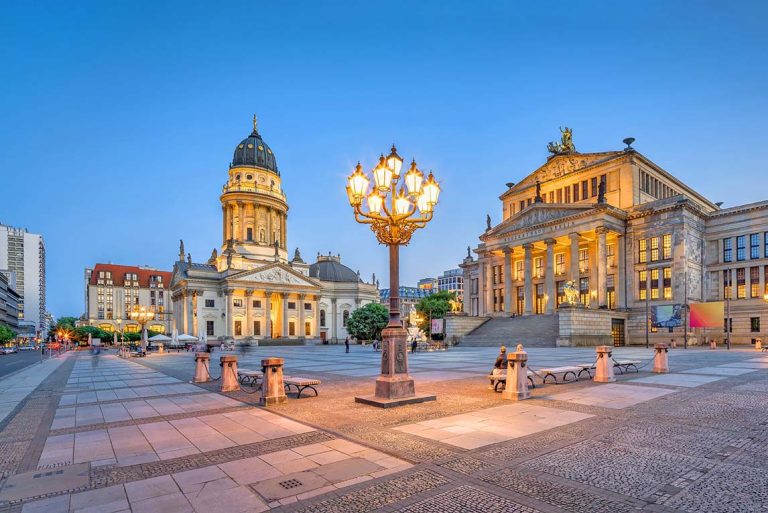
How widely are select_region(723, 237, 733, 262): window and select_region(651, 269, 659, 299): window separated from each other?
28.5 ft

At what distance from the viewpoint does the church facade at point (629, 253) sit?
157ft

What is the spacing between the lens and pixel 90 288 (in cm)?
12200

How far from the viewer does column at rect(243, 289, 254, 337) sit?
79.0 meters

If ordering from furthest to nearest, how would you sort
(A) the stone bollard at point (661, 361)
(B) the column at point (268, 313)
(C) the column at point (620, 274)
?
(B) the column at point (268, 313) → (C) the column at point (620, 274) → (A) the stone bollard at point (661, 361)

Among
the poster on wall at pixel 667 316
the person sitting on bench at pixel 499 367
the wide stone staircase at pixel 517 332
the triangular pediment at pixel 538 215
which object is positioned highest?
the triangular pediment at pixel 538 215

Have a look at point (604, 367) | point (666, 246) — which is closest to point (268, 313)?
point (666, 246)

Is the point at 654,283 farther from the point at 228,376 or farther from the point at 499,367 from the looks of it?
the point at 228,376

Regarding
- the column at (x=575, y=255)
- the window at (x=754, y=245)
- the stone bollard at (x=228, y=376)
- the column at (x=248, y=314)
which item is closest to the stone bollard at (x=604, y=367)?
the stone bollard at (x=228, y=376)

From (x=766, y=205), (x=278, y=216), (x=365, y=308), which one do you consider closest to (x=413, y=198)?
(x=766, y=205)

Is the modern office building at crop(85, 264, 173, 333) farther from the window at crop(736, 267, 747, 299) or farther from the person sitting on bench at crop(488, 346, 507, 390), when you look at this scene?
the person sitting on bench at crop(488, 346, 507, 390)

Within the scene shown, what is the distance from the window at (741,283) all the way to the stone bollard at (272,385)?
186ft

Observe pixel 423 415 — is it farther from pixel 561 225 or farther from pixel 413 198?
pixel 561 225

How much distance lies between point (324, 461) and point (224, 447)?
7.18ft

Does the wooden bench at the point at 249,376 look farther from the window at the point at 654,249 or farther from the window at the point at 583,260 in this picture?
the window at the point at 583,260
